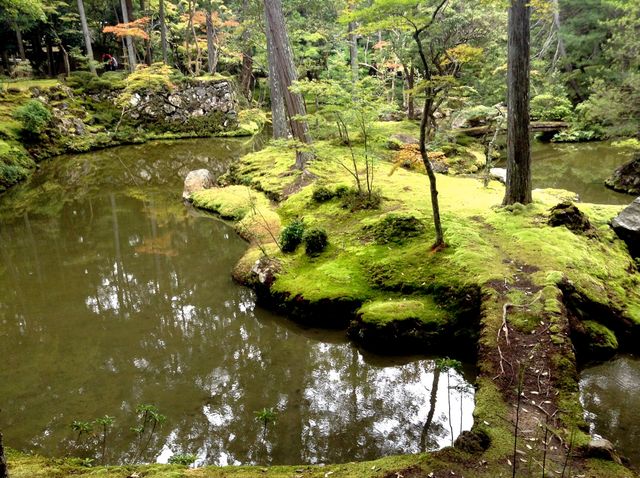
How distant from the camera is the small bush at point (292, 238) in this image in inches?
355

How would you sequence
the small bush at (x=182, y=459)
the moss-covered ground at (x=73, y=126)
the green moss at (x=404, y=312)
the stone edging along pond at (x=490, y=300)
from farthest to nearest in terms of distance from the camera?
the moss-covered ground at (x=73, y=126) < the green moss at (x=404, y=312) < the small bush at (x=182, y=459) < the stone edging along pond at (x=490, y=300)

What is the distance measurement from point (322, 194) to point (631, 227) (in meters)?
6.24

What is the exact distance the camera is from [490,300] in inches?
240

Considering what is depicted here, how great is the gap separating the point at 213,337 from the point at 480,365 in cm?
400

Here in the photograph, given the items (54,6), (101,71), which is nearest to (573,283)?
(54,6)

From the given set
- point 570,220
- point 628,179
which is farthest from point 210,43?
point 570,220

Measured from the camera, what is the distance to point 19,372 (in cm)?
637

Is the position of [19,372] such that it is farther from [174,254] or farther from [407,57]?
[407,57]

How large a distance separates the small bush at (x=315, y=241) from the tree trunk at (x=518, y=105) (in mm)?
3654

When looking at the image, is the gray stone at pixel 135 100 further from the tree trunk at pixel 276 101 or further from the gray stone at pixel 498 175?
the gray stone at pixel 498 175

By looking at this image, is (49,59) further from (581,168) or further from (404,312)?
(404,312)

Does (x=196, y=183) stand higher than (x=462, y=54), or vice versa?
(x=462, y=54)

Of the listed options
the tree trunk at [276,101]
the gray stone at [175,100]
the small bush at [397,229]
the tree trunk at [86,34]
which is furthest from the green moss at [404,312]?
the tree trunk at [86,34]

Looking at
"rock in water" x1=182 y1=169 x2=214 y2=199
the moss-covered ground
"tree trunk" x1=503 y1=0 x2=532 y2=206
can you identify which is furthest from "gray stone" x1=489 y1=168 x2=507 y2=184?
the moss-covered ground
